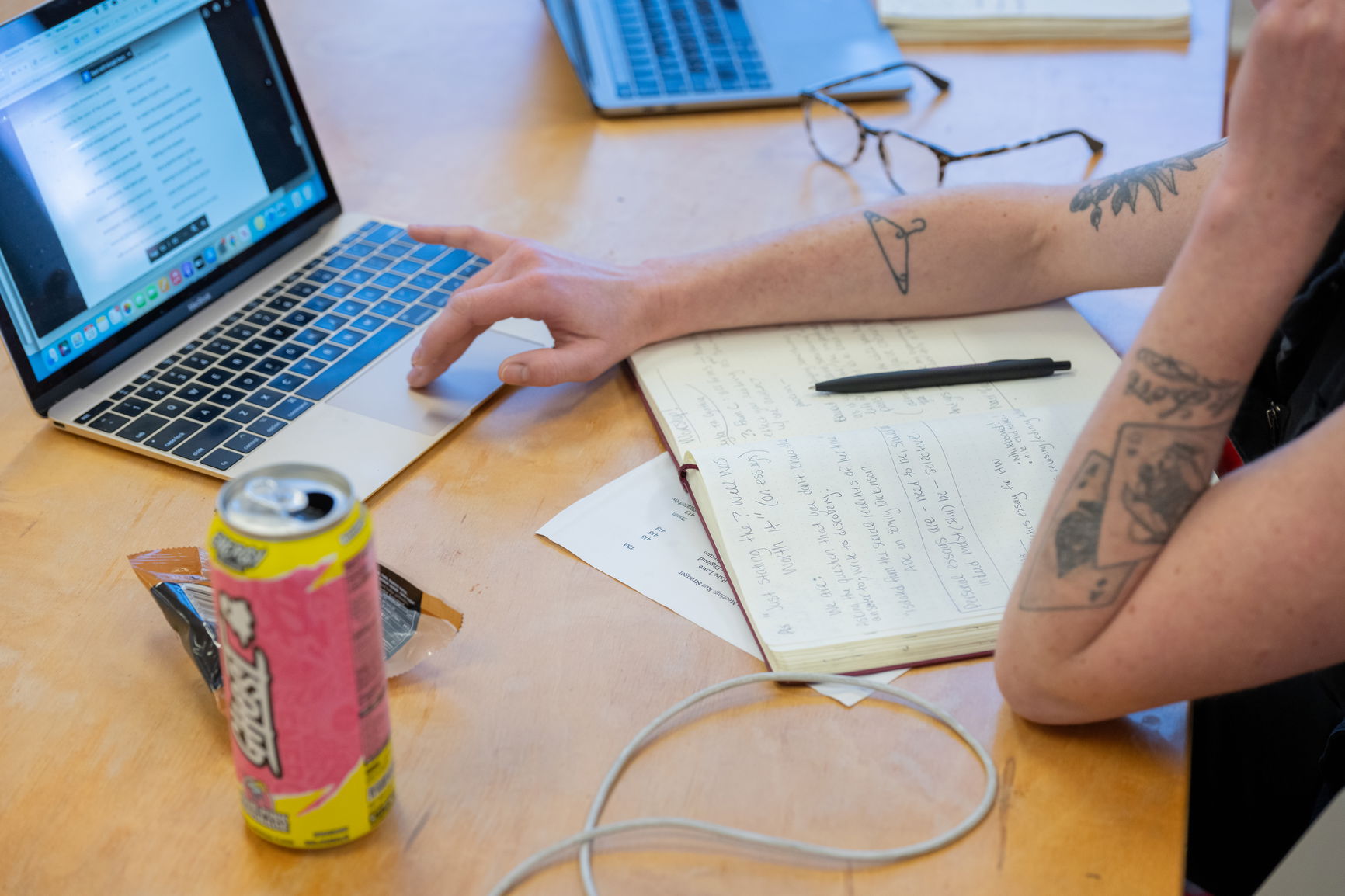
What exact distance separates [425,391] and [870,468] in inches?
13.1

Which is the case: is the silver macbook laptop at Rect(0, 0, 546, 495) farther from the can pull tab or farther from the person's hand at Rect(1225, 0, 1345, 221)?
the person's hand at Rect(1225, 0, 1345, 221)

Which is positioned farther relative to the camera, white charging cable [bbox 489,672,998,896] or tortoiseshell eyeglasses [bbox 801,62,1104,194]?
tortoiseshell eyeglasses [bbox 801,62,1104,194]

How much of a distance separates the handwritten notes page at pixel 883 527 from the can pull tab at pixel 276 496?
275 mm

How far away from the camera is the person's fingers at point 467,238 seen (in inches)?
36.4

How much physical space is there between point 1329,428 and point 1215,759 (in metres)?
0.45

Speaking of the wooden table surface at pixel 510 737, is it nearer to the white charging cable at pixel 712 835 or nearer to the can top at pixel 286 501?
the white charging cable at pixel 712 835

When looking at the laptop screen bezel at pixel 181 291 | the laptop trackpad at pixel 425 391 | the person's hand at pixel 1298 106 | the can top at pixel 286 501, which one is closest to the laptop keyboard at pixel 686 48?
the laptop screen bezel at pixel 181 291

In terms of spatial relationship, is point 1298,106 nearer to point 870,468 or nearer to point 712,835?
point 870,468

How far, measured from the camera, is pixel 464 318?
0.82m

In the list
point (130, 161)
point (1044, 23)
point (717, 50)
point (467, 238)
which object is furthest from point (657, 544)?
point (1044, 23)

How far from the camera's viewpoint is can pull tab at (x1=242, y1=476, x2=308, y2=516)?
1.47 feet

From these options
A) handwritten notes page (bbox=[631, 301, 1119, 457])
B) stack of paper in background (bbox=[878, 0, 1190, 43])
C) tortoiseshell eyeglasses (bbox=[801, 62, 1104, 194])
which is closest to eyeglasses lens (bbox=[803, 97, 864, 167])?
tortoiseshell eyeglasses (bbox=[801, 62, 1104, 194])

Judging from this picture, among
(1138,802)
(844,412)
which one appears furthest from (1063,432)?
(1138,802)

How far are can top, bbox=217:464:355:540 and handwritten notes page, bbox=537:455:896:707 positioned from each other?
0.26 metres
